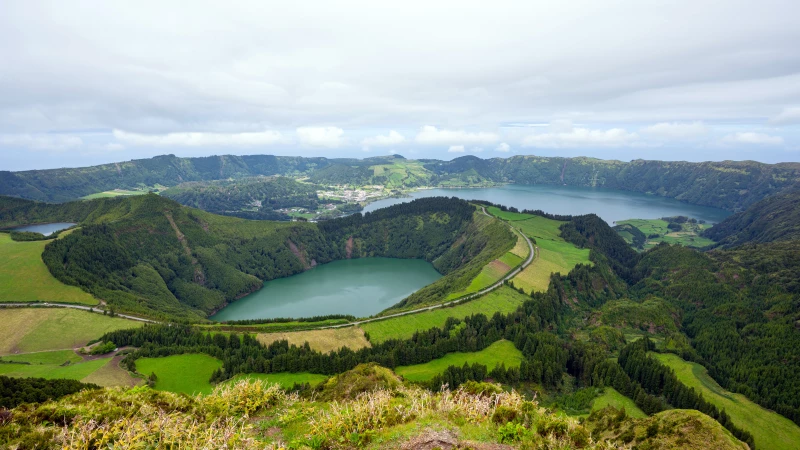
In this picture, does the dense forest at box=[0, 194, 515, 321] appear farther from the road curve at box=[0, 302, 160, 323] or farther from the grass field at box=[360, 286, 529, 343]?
the grass field at box=[360, 286, 529, 343]

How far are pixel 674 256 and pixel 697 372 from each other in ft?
219

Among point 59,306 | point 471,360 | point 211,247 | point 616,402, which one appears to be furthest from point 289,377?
point 211,247

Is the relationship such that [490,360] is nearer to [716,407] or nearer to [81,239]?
[716,407]

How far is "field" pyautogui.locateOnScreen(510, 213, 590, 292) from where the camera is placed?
9438 centimetres

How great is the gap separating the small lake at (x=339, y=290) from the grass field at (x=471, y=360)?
122 feet

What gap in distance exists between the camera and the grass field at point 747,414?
4762cm

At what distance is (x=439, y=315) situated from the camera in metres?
76.8

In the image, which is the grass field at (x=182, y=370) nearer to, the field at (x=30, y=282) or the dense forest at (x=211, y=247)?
the dense forest at (x=211, y=247)

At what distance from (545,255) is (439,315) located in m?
51.9

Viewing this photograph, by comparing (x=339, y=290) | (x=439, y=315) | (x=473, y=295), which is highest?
(x=473, y=295)

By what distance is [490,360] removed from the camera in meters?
61.9

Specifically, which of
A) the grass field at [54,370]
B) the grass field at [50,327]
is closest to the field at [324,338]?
the grass field at [54,370]

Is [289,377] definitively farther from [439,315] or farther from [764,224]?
[764,224]

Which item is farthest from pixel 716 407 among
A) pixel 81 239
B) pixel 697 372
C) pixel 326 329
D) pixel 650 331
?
pixel 81 239
